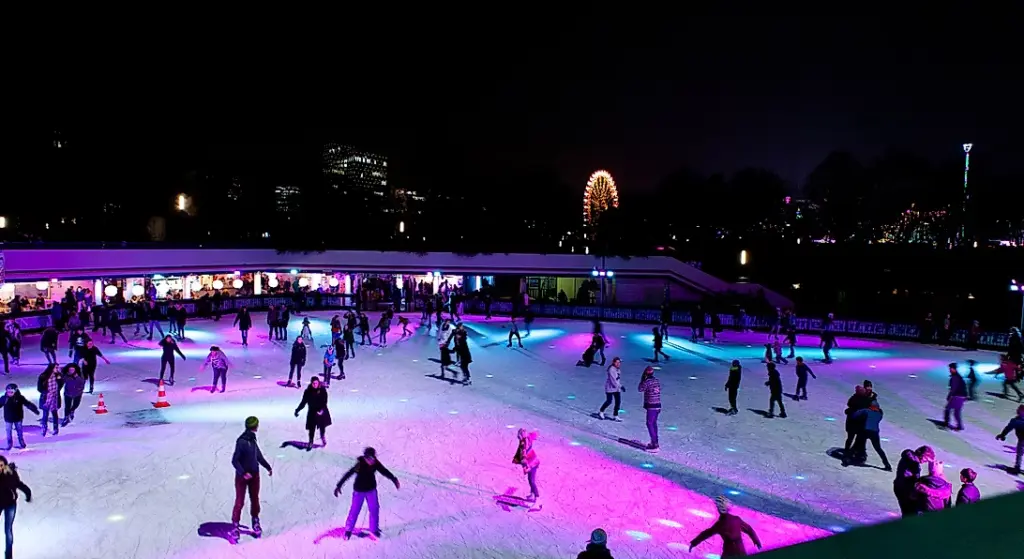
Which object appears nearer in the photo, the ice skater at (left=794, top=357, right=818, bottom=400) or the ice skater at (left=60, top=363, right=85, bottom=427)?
the ice skater at (left=60, top=363, right=85, bottom=427)

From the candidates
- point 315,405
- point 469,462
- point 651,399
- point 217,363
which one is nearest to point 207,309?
point 217,363

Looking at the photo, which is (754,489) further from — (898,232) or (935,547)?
(898,232)

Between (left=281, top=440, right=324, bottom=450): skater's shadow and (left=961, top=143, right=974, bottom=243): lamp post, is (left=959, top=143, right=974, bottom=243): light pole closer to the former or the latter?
(left=961, top=143, right=974, bottom=243): lamp post

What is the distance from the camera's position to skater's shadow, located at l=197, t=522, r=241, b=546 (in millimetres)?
7693

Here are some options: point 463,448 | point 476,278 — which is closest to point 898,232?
point 476,278

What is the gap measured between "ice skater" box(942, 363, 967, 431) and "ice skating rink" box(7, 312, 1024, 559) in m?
0.28

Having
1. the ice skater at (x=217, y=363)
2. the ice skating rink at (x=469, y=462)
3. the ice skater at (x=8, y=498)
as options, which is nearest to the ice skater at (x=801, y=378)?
the ice skating rink at (x=469, y=462)

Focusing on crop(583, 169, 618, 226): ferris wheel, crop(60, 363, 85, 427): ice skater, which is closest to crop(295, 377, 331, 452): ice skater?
crop(60, 363, 85, 427): ice skater

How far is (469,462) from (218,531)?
3.96m

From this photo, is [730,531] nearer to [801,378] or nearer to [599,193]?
[801,378]

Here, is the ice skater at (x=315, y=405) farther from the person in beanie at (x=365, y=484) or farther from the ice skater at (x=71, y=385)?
the ice skater at (x=71, y=385)

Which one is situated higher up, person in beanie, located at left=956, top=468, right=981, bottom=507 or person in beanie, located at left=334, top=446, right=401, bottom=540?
person in beanie, located at left=956, top=468, right=981, bottom=507

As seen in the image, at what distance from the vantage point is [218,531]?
311 inches

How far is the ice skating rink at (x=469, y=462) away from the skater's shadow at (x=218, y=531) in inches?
3.1
